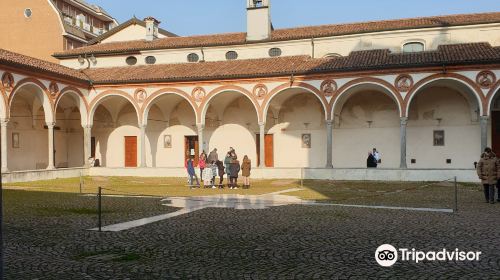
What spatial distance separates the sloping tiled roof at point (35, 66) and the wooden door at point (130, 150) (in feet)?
17.1

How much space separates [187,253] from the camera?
22.1ft

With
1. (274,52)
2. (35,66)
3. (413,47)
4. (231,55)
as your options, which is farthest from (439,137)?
(35,66)

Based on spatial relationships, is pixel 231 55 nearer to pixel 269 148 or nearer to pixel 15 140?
pixel 269 148

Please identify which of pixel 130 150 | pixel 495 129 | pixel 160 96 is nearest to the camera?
pixel 495 129

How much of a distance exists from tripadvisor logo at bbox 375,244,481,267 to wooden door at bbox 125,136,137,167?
25.0m

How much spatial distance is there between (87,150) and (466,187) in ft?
63.3

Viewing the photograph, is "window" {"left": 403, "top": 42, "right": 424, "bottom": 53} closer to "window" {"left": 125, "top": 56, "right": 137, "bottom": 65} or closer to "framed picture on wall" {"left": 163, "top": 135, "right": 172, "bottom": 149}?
"framed picture on wall" {"left": 163, "top": 135, "right": 172, "bottom": 149}

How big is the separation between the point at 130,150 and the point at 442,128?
18.8m

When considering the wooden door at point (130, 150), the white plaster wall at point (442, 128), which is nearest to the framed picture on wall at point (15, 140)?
the wooden door at point (130, 150)

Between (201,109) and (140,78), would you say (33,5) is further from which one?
(201,109)

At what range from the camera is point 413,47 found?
1022 inches

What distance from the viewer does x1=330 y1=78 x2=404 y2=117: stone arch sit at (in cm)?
2205

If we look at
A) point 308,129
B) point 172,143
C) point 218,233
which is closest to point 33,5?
point 172,143

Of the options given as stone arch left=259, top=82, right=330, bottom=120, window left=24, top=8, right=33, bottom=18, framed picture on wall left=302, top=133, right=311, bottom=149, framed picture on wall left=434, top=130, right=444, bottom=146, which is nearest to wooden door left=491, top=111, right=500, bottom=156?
framed picture on wall left=434, top=130, right=444, bottom=146
